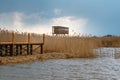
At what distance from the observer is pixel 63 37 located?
2988 centimetres

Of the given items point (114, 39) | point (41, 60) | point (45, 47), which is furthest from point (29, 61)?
point (114, 39)

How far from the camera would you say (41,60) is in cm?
2331

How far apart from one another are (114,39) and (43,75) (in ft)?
107

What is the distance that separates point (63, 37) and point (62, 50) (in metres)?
2.28

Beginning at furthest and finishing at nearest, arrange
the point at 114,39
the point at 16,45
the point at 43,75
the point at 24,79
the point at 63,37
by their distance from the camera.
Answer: the point at 114,39, the point at 63,37, the point at 16,45, the point at 43,75, the point at 24,79

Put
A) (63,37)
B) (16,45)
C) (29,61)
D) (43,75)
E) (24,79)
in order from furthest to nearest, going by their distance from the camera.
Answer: (63,37) → (16,45) → (29,61) → (43,75) → (24,79)

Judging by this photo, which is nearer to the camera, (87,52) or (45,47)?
(87,52)

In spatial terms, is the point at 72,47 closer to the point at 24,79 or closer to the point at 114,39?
the point at 24,79

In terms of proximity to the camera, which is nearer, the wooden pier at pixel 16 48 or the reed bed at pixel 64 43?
the wooden pier at pixel 16 48

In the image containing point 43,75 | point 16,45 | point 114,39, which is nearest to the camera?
point 43,75

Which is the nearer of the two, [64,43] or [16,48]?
[16,48]

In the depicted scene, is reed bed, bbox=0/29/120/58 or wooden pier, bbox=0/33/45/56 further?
reed bed, bbox=0/29/120/58

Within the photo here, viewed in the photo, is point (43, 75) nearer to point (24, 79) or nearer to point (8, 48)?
point (24, 79)

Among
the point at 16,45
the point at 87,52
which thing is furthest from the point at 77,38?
the point at 16,45
